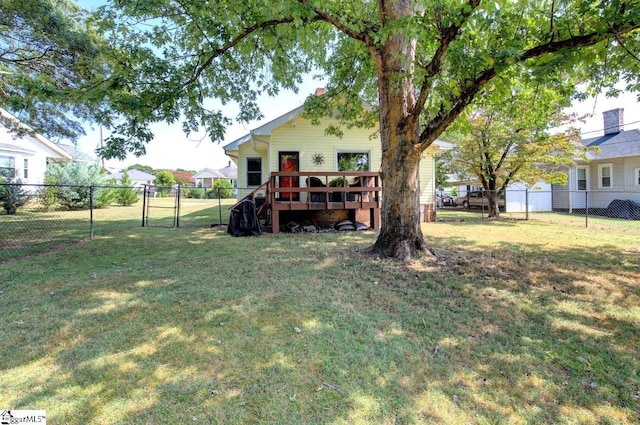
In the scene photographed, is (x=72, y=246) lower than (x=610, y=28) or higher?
lower

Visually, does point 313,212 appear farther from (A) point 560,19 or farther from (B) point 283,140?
(A) point 560,19

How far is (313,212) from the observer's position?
10.2 meters

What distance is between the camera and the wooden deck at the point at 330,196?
29.8ft

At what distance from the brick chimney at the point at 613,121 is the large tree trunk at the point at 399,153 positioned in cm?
1978

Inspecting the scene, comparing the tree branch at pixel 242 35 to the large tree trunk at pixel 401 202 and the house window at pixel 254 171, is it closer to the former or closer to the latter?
the large tree trunk at pixel 401 202

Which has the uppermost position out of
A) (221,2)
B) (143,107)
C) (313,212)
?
(221,2)

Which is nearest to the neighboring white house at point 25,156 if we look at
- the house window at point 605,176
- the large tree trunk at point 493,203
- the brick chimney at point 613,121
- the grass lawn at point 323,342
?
the grass lawn at point 323,342

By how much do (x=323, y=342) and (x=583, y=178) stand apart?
21.8m

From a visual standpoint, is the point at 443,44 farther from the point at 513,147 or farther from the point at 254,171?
the point at 513,147

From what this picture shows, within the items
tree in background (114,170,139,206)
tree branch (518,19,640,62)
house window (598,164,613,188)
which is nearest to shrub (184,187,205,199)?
tree in background (114,170,139,206)

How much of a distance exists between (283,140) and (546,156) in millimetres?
10316

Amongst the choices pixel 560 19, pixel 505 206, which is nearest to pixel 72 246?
pixel 560 19

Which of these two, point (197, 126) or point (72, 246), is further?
point (197, 126)

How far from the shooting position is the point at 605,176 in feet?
55.8
